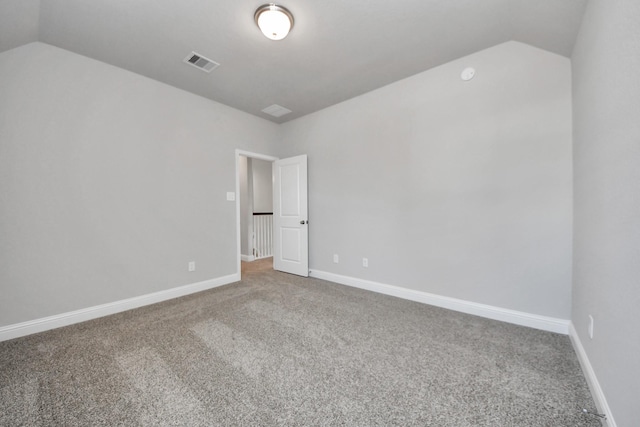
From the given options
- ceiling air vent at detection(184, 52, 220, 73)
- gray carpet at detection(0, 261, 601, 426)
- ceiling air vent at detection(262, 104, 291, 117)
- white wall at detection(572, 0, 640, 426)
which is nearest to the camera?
white wall at detection(572, 0, 640, 426)

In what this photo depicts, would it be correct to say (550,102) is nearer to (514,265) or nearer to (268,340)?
(514,265)

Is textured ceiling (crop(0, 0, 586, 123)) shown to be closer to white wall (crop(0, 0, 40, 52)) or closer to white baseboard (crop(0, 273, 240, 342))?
white wall (crop(0, 0, 40, 52))

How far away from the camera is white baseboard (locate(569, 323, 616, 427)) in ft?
3.86

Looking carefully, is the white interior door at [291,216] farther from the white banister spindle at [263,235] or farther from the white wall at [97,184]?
the white banister spindle at [263,235]

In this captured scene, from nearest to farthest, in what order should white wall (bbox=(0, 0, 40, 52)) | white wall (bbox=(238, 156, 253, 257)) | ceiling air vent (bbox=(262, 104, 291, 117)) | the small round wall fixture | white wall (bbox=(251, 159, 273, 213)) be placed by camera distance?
white wall (bbox=(0, 0, 40, 52)) < the small round wall fixture < ceiling air vent (bbox=(262, 104, 291, 117)) < white wall (bbox=(238, 156, 253, 257)) < white wall (bbox=(251, 159, 273, 213))

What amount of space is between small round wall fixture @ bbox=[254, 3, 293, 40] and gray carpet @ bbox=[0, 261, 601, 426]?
2553 millimetres

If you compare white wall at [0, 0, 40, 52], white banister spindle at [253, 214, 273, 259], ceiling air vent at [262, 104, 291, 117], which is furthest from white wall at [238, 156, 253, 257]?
white wall at [0, 0, 40, 52]

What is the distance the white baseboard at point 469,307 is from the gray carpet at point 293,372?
0.12m

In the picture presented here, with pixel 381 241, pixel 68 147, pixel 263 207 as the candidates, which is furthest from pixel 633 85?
pixel 263 207

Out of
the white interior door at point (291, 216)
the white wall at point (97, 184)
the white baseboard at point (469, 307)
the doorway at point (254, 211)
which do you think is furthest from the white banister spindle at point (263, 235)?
the white baseboard at point (469, 307)

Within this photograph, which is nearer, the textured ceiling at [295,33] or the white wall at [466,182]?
the textured ceiling at [295,33]

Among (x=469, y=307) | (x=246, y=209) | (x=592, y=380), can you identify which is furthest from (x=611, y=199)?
(x=246, y=209)

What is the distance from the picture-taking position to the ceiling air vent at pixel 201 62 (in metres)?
2.50

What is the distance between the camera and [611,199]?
4.14 feet
